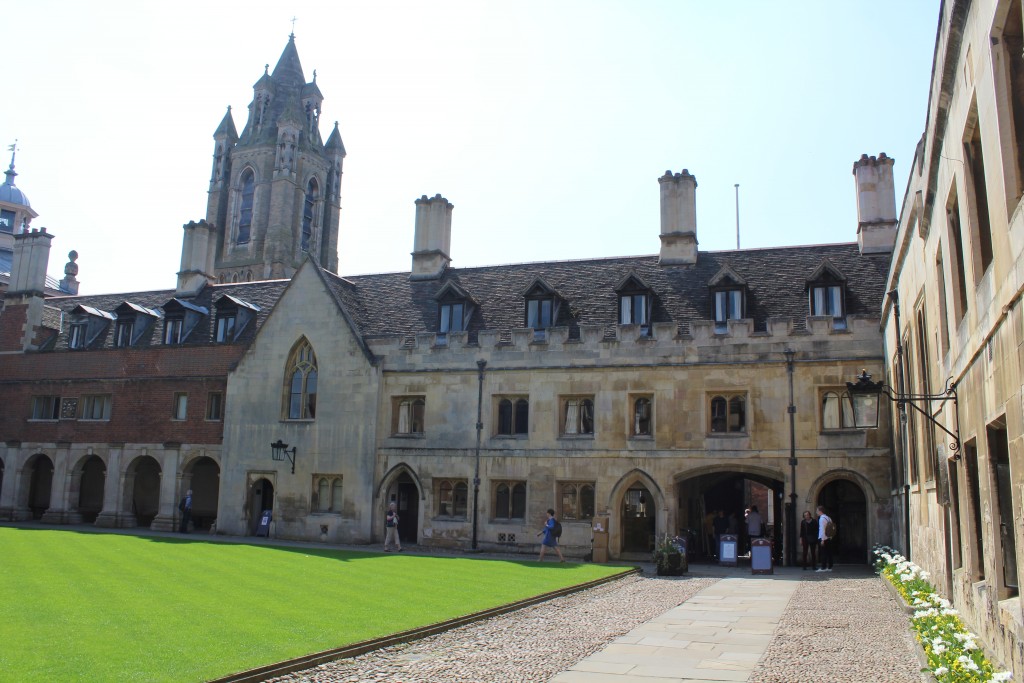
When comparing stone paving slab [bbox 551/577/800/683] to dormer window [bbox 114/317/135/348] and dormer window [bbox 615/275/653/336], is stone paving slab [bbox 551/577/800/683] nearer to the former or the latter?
dormer window [bbox 615/275/653/336]

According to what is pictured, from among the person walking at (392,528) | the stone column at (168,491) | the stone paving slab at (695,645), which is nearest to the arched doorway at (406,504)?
the person walking at (392,528)

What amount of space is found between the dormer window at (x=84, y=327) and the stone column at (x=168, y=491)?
23.1 ft

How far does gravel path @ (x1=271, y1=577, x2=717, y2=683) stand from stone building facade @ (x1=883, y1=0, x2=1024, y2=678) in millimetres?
4760

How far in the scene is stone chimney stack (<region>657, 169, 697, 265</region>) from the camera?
29.7 meters

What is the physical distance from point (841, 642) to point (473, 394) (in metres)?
17.6

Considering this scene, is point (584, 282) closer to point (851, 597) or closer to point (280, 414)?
point (280, 414)

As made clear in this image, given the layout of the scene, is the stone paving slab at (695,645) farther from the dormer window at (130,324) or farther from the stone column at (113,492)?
the dormer window at (130,324)

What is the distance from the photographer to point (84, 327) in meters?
36.7

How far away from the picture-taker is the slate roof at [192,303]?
34.5 metres

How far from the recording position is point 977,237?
376 inches

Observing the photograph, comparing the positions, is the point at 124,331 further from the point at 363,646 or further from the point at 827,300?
the point at 363,646

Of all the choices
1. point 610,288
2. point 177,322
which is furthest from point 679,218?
point 177,322

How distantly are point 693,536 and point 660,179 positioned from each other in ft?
38.9

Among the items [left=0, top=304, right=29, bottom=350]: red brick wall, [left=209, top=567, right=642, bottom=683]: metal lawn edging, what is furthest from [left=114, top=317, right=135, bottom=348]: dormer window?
[left=209, top=567, right=642, bottom=683]: metal lawn edging
